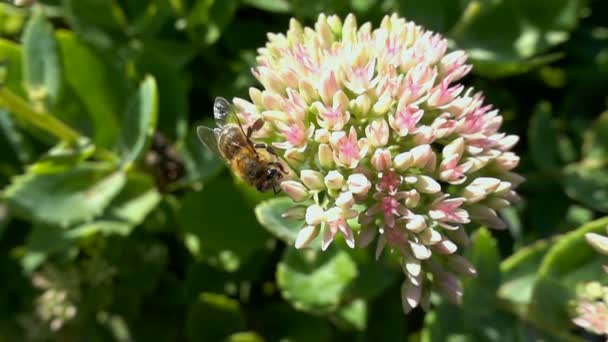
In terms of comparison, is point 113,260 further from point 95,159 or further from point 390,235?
point 390,235

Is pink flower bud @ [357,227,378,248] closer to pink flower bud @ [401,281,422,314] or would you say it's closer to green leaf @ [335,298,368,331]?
pink flower bud @ [401,281,422,314]

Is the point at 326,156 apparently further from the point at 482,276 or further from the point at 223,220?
the point at 223,220

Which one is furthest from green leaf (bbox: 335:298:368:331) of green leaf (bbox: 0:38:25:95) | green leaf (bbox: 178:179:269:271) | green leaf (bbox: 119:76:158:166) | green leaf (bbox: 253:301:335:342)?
green leaf (bbox: 0:38:25:95)

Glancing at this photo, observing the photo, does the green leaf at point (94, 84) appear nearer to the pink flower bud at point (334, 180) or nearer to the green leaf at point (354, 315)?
the green leaf at point (354, 315)

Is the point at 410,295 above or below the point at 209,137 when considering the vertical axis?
below

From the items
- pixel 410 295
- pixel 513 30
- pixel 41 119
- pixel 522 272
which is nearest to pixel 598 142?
pixel 513 30

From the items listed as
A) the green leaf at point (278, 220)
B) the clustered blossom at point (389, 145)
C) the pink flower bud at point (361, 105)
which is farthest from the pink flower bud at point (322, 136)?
the green leaf at point (278, 220)
